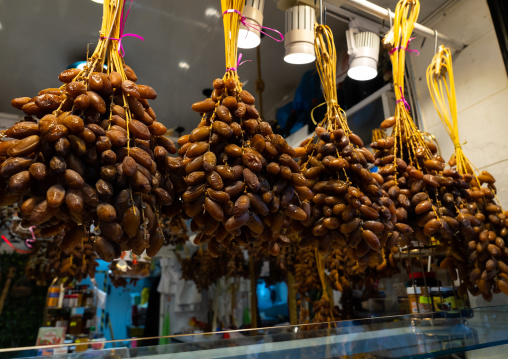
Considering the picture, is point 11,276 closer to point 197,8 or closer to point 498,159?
point 197,8

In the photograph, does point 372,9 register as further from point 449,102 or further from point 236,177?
point 236,177

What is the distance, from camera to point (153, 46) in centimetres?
294

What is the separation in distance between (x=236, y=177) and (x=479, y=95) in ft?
5.89

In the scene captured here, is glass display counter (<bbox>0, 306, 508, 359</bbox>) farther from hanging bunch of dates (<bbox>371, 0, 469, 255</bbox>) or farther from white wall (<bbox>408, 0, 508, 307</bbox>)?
white wall (<bbox>408, 0, 508, 307</bbox>)

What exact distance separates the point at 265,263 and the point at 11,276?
330 cm

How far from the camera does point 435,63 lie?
1.63 metres

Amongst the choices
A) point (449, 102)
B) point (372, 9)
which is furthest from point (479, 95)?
point (372, 9)

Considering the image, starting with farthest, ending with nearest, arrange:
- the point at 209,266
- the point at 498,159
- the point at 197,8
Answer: the point at 209,266 < the point at 197,8 < the point at 498,159

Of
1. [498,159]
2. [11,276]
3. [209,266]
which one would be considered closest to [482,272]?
[498,159]

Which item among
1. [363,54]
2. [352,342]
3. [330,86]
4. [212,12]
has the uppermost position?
[212,12]


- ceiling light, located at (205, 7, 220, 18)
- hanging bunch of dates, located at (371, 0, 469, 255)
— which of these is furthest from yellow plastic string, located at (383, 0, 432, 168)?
ceiling light, located at (205, 7, 220, 18)

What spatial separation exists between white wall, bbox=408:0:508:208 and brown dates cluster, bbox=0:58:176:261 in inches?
71.5

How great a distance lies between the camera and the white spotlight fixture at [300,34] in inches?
56.2

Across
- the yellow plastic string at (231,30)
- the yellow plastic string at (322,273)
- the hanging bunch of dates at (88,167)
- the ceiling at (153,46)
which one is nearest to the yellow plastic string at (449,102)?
the ceiling at (153,46)
